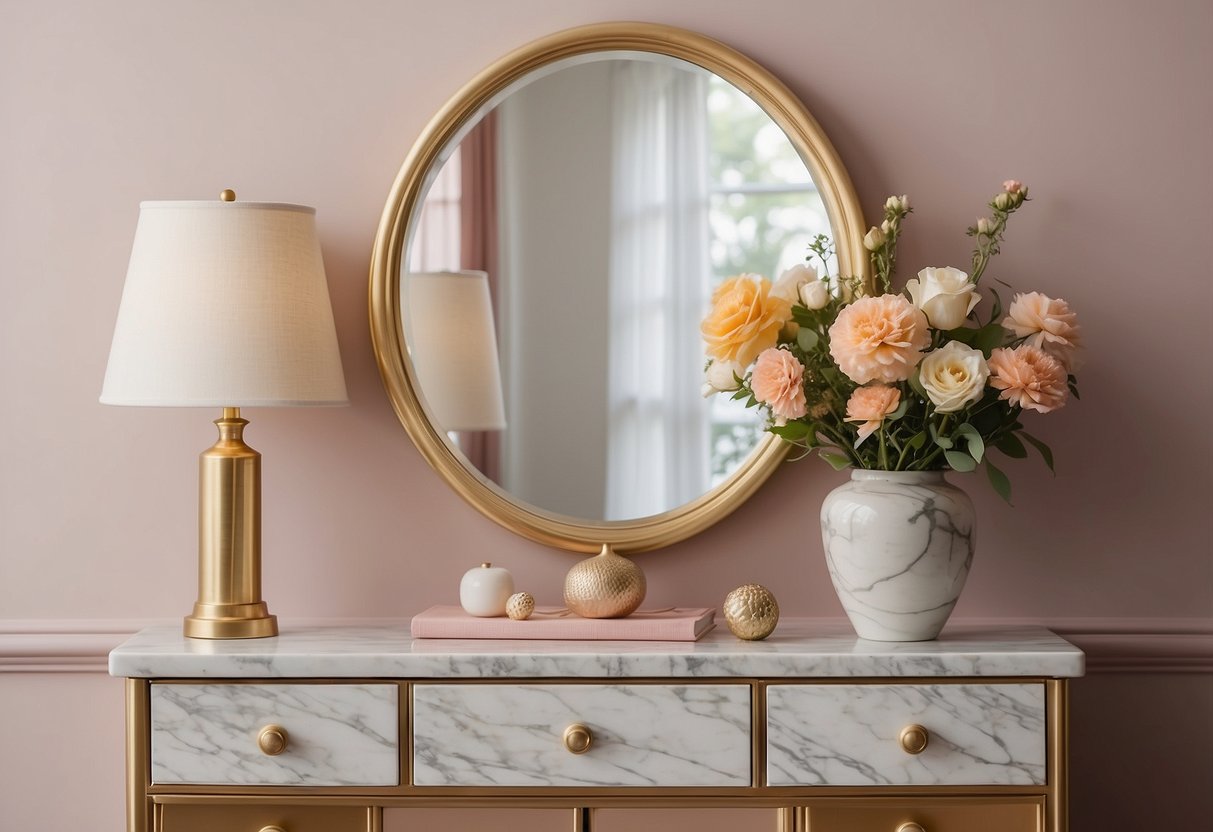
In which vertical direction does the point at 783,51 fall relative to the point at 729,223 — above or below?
above

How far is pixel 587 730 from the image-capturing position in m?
1.62

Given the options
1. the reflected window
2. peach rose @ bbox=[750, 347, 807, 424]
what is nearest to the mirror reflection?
the reflected window

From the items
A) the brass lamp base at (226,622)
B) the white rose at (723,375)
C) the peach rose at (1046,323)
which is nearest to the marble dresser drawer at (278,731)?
the brass lamp base at (226,622)

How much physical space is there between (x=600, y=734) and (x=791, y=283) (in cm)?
75

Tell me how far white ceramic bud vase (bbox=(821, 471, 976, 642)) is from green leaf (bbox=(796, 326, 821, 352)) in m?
0.22

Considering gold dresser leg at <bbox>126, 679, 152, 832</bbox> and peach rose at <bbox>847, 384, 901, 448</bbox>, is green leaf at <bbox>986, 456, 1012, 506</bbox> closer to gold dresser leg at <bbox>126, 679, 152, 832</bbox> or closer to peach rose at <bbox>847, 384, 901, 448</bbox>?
peach rose at <bbox>847, 384, 901, 448</bbox>

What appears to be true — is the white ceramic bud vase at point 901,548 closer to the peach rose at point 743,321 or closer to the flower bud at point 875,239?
the peach rose at point 743,321

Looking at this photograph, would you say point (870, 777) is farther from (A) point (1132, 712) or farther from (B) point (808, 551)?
(A) point (1132, 712)

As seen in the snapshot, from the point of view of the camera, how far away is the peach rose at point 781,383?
5.34ft

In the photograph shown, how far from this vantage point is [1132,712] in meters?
2.00

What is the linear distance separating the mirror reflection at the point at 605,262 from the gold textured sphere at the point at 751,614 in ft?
0.95

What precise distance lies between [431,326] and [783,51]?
814mm

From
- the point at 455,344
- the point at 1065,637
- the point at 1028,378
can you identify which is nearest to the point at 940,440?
the point at 1028,378

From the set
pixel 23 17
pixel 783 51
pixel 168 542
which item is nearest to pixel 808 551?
pixel 783 51
